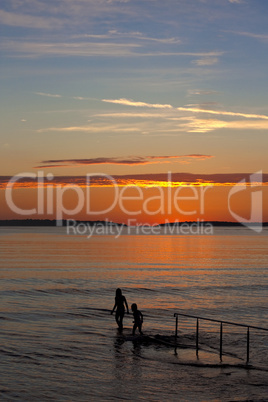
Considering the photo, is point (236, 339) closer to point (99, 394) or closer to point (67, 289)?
point (99, 394)

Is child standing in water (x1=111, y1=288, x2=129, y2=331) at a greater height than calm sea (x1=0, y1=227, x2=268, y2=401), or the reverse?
child standing in water (x1=111, y1=288, x2=129, y2=331)

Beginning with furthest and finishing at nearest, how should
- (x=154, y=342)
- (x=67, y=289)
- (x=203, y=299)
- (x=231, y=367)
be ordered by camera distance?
(x=67, y=289)
(x=203, y=299)
(x=154, y=342)
(x=231, y=367)

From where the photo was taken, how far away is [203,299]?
147 ft

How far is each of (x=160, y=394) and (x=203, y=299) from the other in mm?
28194

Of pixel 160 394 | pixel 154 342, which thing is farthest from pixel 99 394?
pixel 154 342

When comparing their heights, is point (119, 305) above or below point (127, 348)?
above

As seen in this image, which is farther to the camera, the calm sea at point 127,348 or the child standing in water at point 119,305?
the child standing in water at point 119,305

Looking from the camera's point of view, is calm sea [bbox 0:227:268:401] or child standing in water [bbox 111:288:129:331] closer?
calm sea [bbox 0:227:268:401]

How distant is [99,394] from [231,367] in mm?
6182

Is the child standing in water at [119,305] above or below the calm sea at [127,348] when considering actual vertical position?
above

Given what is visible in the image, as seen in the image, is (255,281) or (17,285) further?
(255,281)

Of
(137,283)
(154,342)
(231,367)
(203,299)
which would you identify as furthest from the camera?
(137,283)

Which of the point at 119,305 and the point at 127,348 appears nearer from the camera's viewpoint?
the point at 127,348

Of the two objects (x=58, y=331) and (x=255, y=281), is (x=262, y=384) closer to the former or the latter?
(x=58, y=331)
